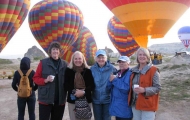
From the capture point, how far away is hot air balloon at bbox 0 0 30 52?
12.8m

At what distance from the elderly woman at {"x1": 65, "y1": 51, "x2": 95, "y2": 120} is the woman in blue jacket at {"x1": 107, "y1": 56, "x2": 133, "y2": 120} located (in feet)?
1.06

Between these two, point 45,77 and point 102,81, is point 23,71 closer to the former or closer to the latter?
point 45,77

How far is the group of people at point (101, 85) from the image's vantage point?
3174 mm

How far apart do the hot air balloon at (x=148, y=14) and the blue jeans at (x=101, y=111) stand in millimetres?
7221

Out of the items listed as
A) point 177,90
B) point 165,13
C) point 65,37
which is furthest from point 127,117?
point 65,37

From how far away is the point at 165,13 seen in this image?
1046 centimetres

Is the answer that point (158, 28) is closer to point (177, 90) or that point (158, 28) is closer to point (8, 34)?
point (177, 90)

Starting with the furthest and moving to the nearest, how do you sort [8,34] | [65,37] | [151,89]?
[65,37]
[8,34]
[151,89]

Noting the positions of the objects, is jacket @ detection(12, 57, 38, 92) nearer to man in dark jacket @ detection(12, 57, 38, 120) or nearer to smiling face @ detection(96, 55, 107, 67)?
man in dark jacket @ detection(12, 57, 38, 120)

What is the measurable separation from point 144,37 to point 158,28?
792 mm

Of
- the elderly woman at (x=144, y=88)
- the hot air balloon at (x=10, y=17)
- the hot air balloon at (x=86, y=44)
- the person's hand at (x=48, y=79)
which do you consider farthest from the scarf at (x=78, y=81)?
the hot air balloon at (x=86, y=44)

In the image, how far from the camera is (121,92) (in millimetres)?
3373

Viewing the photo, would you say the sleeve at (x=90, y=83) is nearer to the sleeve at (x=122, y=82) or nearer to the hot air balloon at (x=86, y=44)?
the sleeve at (x=122, y=82)

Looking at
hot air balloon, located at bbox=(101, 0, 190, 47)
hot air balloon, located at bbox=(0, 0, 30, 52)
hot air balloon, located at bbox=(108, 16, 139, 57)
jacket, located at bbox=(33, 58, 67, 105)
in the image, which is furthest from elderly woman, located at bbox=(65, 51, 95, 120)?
hot air balloon, located at bbox=(108, 16, 139, 57)
